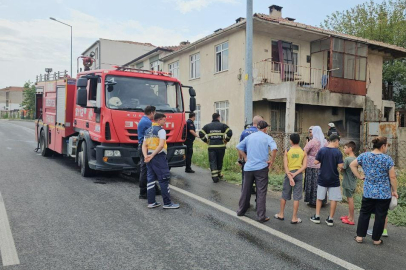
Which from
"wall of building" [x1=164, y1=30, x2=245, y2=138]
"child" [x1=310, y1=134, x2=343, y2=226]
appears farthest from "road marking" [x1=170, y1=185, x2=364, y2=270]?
"wall of building" [x1=164, y1=30, x2=245, y2=138]

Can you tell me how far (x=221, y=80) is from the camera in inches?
702

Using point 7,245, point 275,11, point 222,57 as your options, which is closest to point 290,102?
point 222,57

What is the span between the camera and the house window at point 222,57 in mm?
17500

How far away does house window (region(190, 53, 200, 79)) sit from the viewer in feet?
66.0

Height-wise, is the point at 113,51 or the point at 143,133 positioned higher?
the point at 113,51

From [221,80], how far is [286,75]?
3.30m

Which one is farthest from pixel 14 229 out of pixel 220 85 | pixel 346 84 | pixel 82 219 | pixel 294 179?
pixel 346 84

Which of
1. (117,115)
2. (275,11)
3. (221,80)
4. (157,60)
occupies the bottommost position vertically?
(117,115)

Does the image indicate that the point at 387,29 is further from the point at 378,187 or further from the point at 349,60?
the point at 378,187

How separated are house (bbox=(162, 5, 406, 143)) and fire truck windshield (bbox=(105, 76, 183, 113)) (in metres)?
7.37

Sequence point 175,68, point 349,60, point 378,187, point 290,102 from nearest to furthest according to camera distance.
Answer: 1. point 378,187
2. point 290,102
3. point 349,60
4. point 175,68

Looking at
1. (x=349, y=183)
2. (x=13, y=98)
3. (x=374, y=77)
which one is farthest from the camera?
(x=13, y=98)

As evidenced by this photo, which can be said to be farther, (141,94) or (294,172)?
(141,94)

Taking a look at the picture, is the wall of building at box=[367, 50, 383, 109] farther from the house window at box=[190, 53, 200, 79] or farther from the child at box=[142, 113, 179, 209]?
the child at box=[142, 113, 179, 209]
